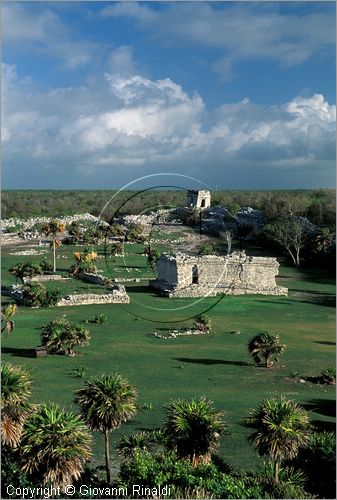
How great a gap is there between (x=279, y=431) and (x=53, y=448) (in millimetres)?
5433

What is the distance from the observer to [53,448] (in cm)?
1384

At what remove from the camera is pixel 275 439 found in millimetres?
15430

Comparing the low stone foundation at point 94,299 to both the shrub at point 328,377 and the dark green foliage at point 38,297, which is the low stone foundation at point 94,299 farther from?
the shrub at point 328,377

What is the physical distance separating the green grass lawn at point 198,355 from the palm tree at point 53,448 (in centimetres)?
362

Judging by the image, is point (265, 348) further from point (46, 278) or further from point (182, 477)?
point (46, 278)

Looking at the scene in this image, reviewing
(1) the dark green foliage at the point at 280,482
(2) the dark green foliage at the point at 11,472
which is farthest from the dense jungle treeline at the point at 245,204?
(2) the dark green foliage at the point at 11,472

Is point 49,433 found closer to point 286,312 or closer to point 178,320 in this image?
point 178,320

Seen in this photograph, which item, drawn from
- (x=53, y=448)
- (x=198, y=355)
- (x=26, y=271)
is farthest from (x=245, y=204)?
(x=53, y=448)

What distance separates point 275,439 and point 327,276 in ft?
148

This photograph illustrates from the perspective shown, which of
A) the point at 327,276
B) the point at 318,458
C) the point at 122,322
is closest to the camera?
the point at 318,458

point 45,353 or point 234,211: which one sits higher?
point 234,211

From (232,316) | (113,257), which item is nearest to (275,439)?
(232,316)

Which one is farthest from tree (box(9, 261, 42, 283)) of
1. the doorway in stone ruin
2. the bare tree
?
the bare tree

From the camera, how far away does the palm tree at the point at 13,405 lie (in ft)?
47.1
